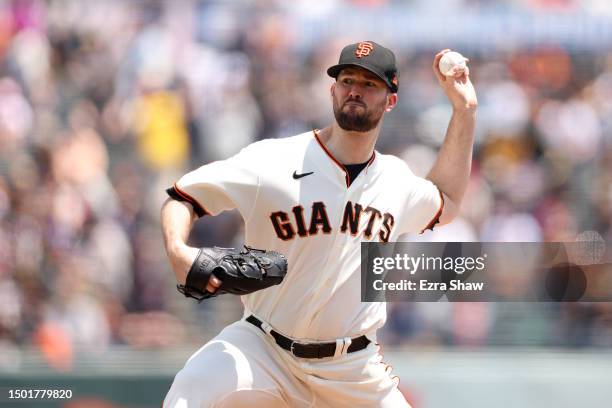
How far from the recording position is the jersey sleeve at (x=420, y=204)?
488cm

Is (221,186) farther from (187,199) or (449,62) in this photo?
(449,62)

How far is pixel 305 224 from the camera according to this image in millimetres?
4586

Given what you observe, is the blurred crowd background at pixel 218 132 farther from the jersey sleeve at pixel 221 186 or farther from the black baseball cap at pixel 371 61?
the black baseball cap at pixel 371 61

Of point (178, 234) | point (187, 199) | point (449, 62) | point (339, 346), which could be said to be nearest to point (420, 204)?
point (449, 62)

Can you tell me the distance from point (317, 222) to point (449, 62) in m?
1.01

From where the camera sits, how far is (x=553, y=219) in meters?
9.81

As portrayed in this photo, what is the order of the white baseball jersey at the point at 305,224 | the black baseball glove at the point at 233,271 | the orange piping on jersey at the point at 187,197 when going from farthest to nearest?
the white baseball jersey at the point at 305,224 < the orange piping on jersey at the point at 187,197 < the black baseball glove at the point at 233,271

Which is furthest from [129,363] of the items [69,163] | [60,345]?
[69,163]

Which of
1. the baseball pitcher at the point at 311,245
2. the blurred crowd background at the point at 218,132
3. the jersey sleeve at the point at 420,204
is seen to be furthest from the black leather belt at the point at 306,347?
the blurred crowd background at the point at 218,132

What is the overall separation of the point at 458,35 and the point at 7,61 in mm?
4580

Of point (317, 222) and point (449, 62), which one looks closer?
point (317, 222)

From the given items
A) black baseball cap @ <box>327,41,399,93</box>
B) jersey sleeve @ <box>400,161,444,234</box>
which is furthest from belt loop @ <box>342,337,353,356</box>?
black baseball cap @ <box>327,41,399,93</box>

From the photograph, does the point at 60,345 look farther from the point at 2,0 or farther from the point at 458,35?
the point at 458,35

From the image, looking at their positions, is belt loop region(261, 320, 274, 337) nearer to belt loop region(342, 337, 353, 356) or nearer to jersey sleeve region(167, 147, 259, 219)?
belt loop region(342, 337, 353, 356)
